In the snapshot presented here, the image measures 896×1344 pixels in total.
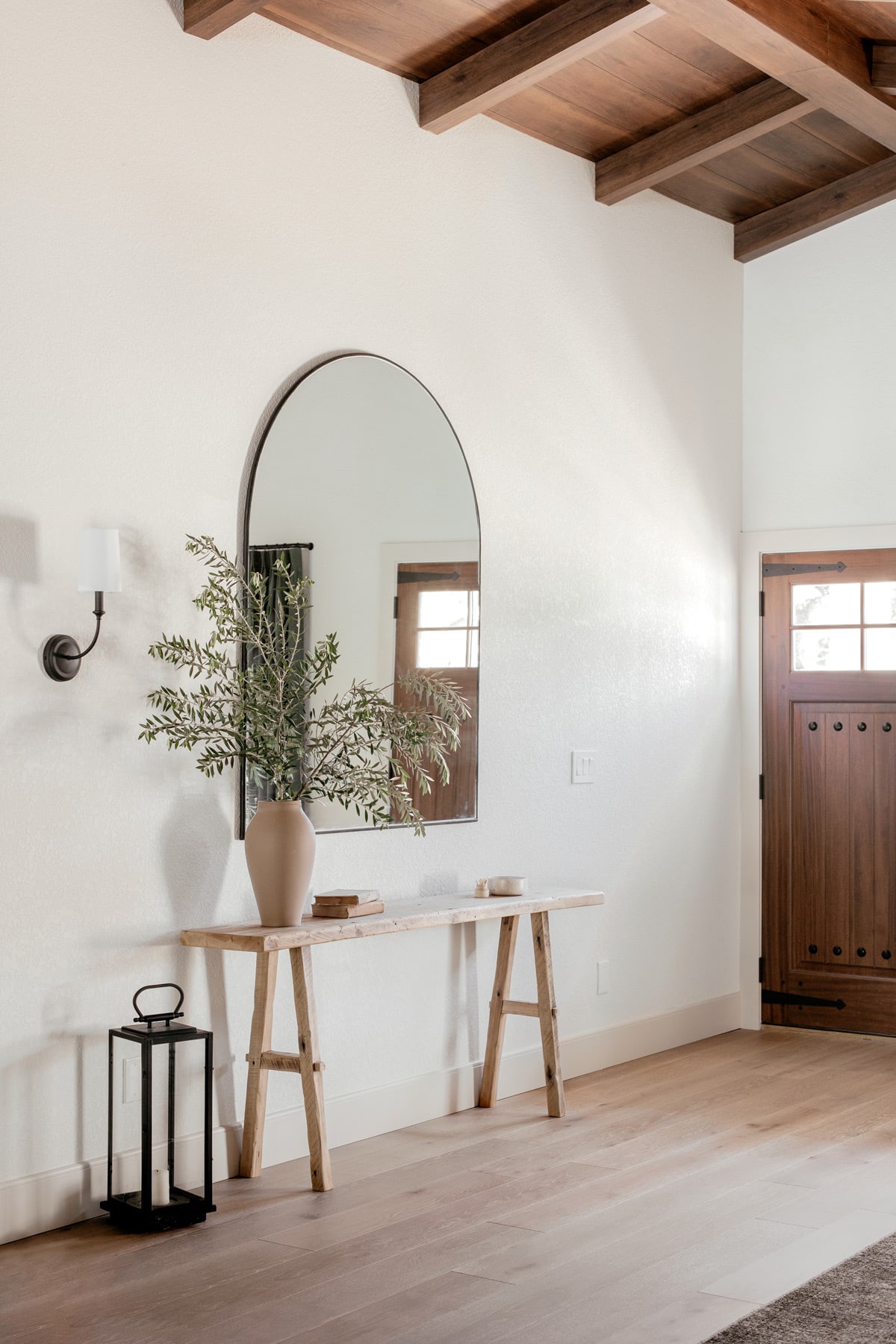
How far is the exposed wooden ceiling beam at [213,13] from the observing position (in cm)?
366

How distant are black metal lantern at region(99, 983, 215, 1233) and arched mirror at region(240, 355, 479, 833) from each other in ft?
2.06

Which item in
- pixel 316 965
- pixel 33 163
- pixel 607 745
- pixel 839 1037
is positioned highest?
pixel 33 163

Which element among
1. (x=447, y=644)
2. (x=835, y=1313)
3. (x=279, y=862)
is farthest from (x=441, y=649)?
(x=835, y=1313)

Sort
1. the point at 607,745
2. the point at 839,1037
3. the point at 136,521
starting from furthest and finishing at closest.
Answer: the point at 839,1037 < the point at 607,745 < the point at 136,521

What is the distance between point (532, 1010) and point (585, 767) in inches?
40.4

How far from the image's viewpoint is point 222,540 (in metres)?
3.88

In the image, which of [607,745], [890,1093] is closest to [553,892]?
[607,745]

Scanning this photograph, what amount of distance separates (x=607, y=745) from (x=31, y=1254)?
111 inches

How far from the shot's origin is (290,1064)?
12.1 feet

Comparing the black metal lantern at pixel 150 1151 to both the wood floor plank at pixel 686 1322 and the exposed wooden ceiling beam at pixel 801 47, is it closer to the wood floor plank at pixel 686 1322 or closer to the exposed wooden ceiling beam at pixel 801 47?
the wood floor plank at pixel 686 1322

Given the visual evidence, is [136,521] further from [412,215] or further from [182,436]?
[412,215]

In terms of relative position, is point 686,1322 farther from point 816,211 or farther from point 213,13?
point 816,211

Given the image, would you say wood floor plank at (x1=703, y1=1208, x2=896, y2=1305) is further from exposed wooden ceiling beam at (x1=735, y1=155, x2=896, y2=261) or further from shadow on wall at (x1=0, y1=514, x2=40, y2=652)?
exposed wooden ceiling beam at (x1=735, y1=155, x2=896, y2=261)

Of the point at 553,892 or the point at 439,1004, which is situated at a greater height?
the point at 553,892
